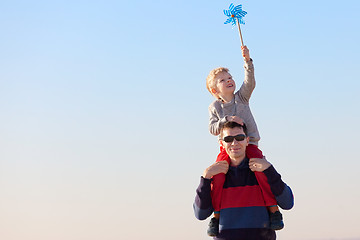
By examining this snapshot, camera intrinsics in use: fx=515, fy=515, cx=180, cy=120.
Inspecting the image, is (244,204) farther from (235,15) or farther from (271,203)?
(235,15)

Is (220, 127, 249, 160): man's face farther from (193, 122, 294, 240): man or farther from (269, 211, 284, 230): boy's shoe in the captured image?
(269, 211, 284, 230): boy's shoe

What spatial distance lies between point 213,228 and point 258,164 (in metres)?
1.36

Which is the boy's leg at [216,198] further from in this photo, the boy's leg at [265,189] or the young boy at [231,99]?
the boy's leg at [265,189]

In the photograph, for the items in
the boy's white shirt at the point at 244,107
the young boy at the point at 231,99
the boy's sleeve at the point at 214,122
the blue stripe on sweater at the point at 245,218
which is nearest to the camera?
the blue stripe on sweater at the point at 245,218

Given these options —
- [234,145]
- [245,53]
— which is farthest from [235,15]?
[234,145]

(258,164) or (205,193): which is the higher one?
(258,164)

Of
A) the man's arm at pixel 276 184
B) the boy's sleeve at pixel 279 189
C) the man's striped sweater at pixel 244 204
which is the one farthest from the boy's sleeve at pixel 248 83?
the boy's sleeve at pixel 279 189

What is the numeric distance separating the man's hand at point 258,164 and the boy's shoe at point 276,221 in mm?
810

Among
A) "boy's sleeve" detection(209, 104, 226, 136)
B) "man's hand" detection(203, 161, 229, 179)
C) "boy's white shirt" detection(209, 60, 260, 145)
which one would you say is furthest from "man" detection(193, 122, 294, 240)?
"boy's white shirt" detection(209, 60, 260, 145)

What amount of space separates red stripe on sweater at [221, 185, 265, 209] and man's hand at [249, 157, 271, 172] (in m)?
0.37

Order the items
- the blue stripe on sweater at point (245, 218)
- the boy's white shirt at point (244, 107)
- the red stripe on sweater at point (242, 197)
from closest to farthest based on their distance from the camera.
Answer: the blue stripe on sweater at point (245, 218) → the red stripe on sweater at point (242, 197) → the boy's white shirt at point (244, 107)

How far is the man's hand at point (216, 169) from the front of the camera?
28.2 feet

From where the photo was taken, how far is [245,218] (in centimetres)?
858

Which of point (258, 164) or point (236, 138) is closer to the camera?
point (258, 164)
